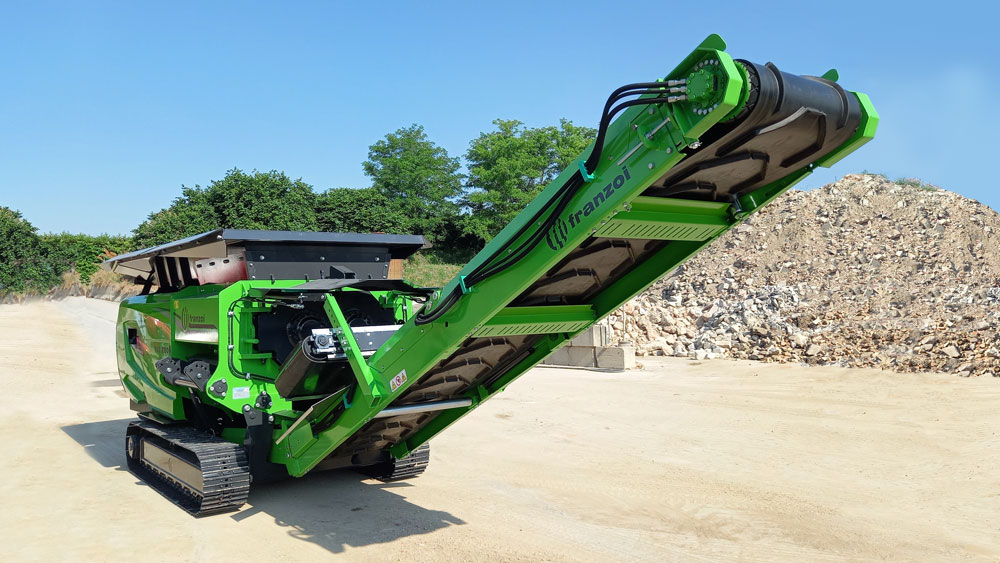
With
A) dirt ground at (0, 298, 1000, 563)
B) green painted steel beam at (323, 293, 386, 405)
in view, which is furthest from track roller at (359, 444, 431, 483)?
green painted steel beam at (323, 293, 386, 405)

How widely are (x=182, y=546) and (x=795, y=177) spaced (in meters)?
4.98

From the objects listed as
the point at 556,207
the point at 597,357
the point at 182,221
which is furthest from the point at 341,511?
the point at 182,221

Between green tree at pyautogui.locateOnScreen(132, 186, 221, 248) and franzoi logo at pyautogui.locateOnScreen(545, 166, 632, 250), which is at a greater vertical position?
green tree at pyautogui.locateOnScreen(132, 186, 221, 248)

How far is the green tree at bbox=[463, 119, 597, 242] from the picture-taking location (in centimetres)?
4594

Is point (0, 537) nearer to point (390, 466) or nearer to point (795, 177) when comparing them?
point (390, 466)

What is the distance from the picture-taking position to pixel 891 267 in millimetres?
24172

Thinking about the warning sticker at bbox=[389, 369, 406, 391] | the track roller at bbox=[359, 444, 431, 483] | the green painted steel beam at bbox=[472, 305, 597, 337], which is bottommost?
the track roller at bbox=[359, 444, 431, 483]

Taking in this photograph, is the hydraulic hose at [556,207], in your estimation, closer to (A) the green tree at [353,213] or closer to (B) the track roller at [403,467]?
(B) the track roller at [403,467]

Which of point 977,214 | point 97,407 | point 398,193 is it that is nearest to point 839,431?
point 97,407

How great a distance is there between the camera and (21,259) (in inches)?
1442

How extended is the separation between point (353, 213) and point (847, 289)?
75.9 feet

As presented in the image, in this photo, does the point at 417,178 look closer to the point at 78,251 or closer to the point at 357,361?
the point at 78,251

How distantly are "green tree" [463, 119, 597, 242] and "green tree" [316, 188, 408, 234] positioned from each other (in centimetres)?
801

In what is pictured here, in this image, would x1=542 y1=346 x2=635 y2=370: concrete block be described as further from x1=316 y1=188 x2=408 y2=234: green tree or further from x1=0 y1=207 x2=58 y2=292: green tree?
x1=0 y1=207 x2=58 y2=292: green tree
